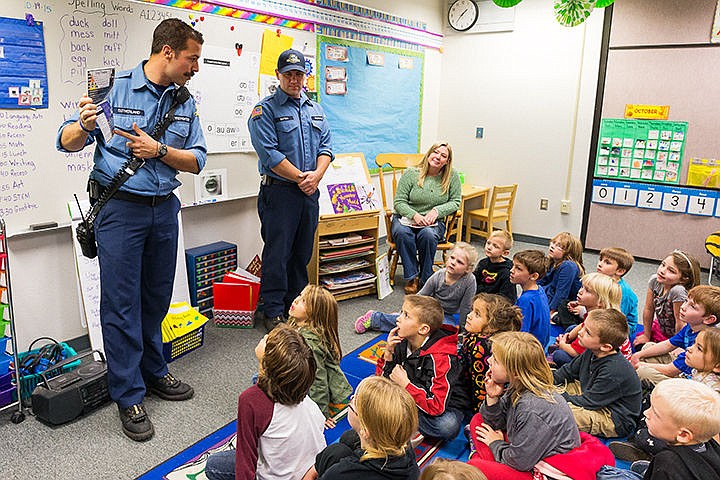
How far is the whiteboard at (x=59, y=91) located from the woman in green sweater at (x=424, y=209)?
6.67 ft

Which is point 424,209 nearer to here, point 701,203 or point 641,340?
point 641,340

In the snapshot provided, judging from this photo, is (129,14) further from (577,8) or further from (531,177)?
(531,177)

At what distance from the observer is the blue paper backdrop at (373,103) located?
4883 mm

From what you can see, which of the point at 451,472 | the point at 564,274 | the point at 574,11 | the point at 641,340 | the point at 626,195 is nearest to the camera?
the point at 451,472

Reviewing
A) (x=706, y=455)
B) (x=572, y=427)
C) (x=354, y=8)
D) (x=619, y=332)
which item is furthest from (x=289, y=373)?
(x=354, y=8)

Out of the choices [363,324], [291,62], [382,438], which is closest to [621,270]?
[363,324]

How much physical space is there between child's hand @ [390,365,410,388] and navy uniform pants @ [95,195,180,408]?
1114mm

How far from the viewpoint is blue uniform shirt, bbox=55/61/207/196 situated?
2330 mm

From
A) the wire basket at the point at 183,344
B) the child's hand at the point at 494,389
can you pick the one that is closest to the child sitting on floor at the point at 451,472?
the child's hand at the point at 494,389

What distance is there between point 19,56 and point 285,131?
4.59 feet

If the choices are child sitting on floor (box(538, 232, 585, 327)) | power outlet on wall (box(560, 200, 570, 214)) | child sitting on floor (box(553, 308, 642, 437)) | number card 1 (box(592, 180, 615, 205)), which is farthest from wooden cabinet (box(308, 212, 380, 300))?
number card 1 (box(592, 180, 615, 205))

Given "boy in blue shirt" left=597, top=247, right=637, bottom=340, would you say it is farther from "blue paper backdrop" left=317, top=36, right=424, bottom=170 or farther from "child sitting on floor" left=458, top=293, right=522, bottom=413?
"blue paper backdrop" left=317, top=36, right=424, bottom=170

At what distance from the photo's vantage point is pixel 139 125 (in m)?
2.38

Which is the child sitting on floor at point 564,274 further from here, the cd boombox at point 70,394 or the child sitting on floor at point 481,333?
the cd boombox at point 70,394
